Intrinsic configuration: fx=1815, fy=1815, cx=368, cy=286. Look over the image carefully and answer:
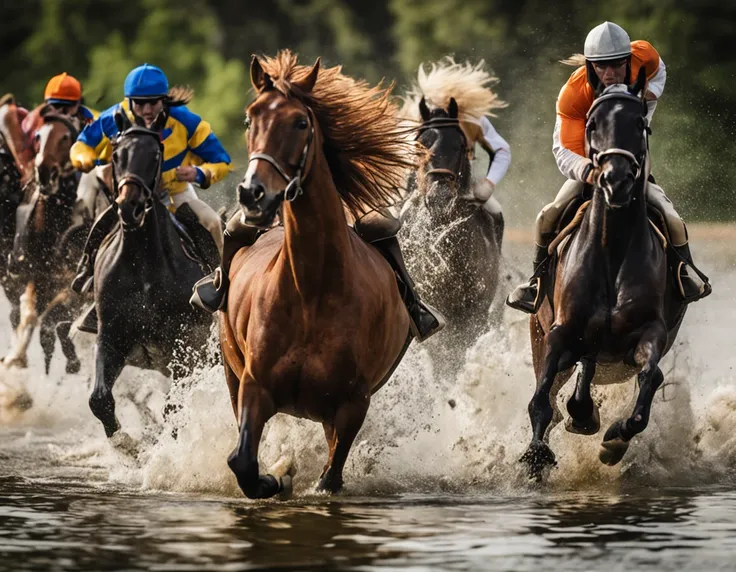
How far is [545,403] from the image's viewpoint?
9.41 meters

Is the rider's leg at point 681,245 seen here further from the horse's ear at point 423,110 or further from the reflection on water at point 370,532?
the horse's ear at point 423,110

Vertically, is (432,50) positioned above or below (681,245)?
above

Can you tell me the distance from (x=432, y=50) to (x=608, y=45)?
104ft

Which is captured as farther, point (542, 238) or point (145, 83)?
point (145, 83)

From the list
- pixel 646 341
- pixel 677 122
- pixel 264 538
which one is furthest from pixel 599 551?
pixel 677 122

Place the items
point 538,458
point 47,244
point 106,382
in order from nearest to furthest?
1. point 538,458
2. point 106,382
3. point 47,244

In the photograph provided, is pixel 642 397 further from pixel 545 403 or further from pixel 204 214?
pixel 204 214

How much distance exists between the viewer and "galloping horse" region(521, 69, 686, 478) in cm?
925

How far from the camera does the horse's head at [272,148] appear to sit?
7883mm

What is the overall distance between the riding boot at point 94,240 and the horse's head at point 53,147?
111 inches

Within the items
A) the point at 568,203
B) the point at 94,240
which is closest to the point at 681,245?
the point at 568,203

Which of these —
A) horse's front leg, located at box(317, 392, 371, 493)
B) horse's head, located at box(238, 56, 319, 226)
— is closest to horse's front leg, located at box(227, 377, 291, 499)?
horse's front leg, located at box(317, 392, 371, 493)

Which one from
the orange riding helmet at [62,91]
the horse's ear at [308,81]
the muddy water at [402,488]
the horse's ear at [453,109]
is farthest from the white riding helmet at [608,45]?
the orange riding helmet at [62,91]

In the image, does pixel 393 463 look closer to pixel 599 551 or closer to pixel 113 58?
pixel 599 551
